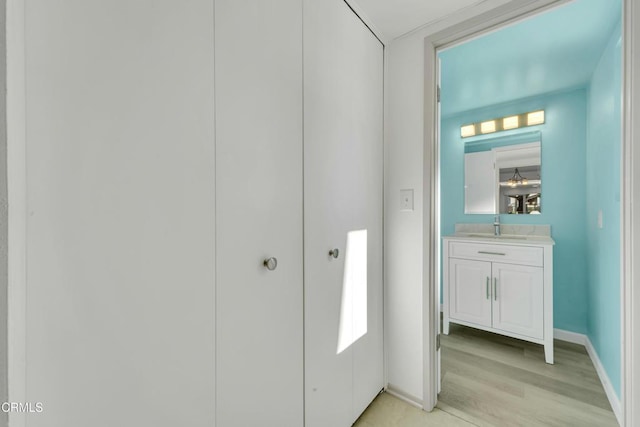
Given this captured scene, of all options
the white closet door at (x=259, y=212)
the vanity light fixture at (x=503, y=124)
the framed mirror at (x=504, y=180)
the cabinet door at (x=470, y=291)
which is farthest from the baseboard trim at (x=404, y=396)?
the vanity light fixture at (x=503, y=124)

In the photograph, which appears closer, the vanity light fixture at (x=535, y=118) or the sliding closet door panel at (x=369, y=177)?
the sliding closet door panel at (x=369, y=177)

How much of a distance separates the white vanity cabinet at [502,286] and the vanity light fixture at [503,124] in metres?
1.14

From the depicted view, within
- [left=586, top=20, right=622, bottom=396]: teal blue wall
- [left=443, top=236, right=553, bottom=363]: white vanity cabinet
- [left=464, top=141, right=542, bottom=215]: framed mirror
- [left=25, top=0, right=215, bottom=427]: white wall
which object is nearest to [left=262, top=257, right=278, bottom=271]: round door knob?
[left=25, top=0, right=215, bottom=427]: white wall

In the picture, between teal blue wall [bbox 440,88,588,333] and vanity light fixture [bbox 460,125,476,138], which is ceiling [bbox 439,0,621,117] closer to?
teal blue wall [bbox 440,88,588,333]

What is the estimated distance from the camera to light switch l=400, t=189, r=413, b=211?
162cm

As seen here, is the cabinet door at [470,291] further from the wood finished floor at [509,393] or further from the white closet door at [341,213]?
the white closet door at [341,213]

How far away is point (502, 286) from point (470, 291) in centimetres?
Result: 26

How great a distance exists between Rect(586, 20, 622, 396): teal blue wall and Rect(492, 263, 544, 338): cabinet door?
1.11 ft

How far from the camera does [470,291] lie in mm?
2445

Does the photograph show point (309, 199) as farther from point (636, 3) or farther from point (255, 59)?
point (636, 3)

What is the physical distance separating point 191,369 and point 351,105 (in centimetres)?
127

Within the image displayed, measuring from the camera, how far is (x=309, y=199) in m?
1.13

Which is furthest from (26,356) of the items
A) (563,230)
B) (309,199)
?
(563,230)

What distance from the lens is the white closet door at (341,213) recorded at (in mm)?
1149
